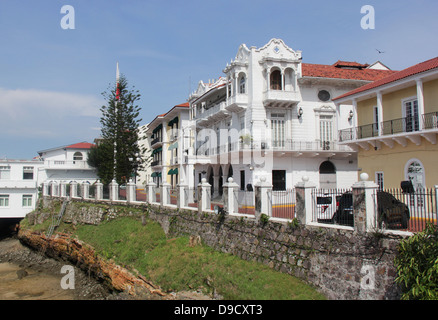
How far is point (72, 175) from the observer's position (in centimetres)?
4272

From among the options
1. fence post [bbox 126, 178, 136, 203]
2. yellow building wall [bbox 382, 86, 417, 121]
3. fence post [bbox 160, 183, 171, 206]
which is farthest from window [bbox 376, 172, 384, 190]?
fence post [bbox 126, 178, 136, 203]

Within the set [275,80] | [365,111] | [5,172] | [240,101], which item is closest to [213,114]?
[240,101]

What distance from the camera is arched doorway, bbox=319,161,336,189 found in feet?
87.5

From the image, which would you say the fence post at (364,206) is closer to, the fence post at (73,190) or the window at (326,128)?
the window at (326,128)

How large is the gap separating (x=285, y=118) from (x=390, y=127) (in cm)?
916

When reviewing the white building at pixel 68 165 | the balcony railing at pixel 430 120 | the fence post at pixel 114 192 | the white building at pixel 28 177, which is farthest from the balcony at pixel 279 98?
the white building at pixel 68 165

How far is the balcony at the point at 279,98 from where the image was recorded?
81.3 ft

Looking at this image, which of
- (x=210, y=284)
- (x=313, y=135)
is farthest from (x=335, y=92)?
(x=210, y=284)

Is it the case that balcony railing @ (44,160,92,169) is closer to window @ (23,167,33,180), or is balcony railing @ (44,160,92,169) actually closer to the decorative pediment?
window @ (23,167,33,180)

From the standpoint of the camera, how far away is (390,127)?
18.0m

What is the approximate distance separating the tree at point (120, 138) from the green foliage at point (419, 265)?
26.0 m

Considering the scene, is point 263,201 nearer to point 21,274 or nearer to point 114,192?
point 114,192

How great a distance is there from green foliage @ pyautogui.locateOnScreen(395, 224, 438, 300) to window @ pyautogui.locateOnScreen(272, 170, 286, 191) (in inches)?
683
